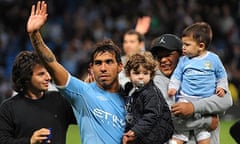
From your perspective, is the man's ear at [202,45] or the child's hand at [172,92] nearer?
the child's hand at [172,92]

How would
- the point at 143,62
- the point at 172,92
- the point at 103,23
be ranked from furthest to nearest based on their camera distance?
the point at 103,23
the point at 172,92
the point at 143,62

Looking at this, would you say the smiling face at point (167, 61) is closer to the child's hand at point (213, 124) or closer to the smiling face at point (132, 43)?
the child's hand at point (213, 124)

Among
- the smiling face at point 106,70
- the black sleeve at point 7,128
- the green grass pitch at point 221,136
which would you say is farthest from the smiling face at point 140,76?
the green grass pitch at point 221,136

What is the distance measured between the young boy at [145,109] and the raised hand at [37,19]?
855mm

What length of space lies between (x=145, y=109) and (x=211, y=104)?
90 cm

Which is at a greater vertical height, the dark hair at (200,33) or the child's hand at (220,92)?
the dark hair at (200,33)

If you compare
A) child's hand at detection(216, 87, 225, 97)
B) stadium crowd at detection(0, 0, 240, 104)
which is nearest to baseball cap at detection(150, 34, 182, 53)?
child's hand at detection(216, 87, 225, 97)

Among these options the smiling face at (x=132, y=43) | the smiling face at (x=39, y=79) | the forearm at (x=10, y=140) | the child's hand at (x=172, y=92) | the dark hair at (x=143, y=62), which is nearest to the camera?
the forearm at (x=10, y=140)

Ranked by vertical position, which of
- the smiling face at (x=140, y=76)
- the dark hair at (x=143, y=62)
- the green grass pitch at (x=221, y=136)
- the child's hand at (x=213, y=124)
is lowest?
the green grass pitch at (x=221, y=136)

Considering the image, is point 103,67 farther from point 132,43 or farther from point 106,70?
point 132,43

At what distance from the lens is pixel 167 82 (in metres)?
6.64

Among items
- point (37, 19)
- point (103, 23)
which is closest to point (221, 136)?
point (103, 23)

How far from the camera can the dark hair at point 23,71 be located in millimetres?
6098

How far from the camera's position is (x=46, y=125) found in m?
6.04
